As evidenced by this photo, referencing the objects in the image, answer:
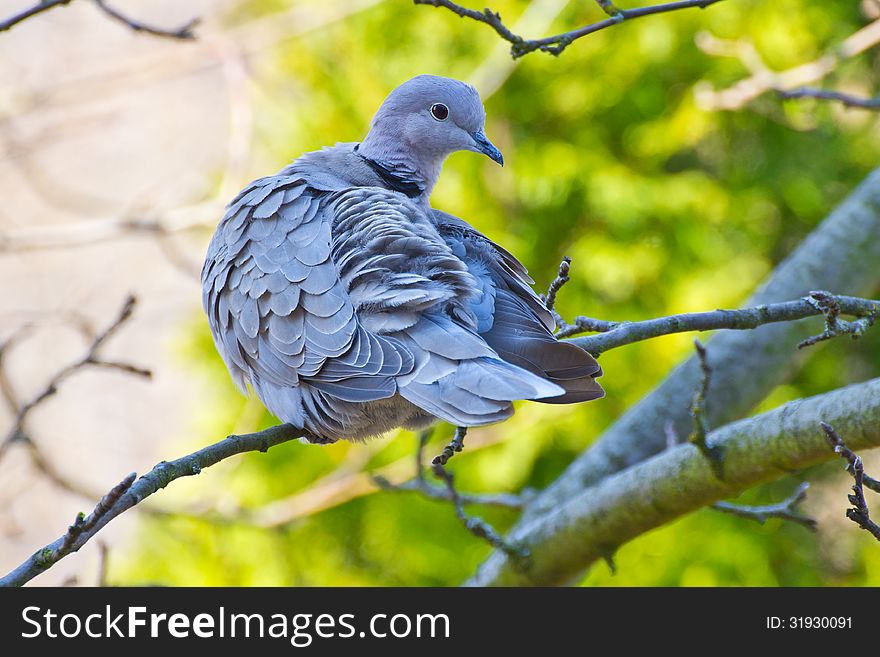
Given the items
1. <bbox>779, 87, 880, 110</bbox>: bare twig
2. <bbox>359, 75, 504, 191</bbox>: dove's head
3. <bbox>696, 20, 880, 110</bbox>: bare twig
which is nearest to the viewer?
<bbox>779, 87, 880, 110</bbox>: bare twig

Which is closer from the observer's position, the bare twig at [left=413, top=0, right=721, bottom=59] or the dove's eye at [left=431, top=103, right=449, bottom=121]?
the bare twig at [left=413, top=0, right=721, bottom=59]

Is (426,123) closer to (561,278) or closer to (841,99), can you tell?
(561,278)

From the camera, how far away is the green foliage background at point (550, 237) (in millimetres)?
4523

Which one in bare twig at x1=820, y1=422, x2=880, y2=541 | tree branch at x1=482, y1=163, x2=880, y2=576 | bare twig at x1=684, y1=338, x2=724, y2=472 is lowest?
bare twig at x1=820, y1=422, x2=880, y2=541

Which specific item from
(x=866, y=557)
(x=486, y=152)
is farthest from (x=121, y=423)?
(x=486, y=152)

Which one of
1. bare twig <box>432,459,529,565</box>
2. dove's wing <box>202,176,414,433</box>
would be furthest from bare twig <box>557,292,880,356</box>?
bare twig <box>432,459,529,565</box>

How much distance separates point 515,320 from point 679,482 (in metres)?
0.64

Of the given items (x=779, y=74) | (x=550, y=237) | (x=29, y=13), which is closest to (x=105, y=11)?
(x=29, y=13)

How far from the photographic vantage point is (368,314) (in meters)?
2.04

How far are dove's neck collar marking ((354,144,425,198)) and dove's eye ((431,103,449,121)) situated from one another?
0.52ft

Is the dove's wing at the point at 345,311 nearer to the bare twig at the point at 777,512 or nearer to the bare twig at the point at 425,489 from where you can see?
the bare twig at the point at 425,489

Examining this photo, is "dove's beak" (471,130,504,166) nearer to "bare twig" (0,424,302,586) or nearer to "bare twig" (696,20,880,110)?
"bare twig" (696,20,880,110)

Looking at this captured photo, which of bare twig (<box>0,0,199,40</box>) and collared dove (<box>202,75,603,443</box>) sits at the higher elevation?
bare twig (<box>0,0,199,40</box>)

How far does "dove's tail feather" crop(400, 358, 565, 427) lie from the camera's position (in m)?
1.70
